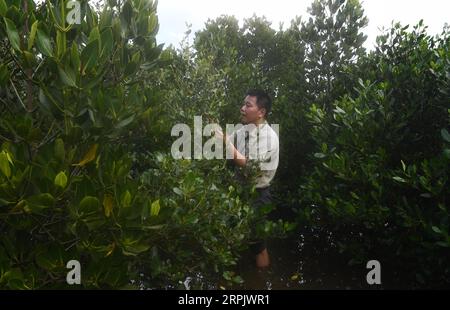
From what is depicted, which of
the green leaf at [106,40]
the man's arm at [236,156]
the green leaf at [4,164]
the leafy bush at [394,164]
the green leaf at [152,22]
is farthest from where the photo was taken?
the leafy bush at [394,164]

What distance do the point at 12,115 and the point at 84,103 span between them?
73cm

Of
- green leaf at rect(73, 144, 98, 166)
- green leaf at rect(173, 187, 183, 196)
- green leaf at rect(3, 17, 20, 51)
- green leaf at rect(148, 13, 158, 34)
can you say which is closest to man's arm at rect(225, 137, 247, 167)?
green leaf at rect(173, 187, 183, 196)

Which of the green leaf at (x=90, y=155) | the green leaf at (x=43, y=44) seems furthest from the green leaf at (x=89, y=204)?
the green leaf at (x=43, y=44)

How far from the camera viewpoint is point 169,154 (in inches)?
173

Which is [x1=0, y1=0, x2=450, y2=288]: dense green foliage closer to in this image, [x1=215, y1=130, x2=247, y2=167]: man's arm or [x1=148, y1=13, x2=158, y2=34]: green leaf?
[x1=148, y1=13, x2=158, y2=34]: green leaf

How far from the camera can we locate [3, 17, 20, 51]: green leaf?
110 inches

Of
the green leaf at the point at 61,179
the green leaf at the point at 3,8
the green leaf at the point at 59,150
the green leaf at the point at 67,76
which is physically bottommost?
the green leaf at the point at 61,179

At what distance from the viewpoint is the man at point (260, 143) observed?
5.71 meters

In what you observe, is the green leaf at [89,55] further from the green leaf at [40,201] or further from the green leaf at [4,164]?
the green leaf at [40,201]

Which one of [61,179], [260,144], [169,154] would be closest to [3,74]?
[61,179]

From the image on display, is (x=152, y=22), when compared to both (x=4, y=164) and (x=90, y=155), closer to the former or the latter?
(x=90, y=155)

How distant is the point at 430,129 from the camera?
228 inches

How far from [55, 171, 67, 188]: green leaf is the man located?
9.58ft
